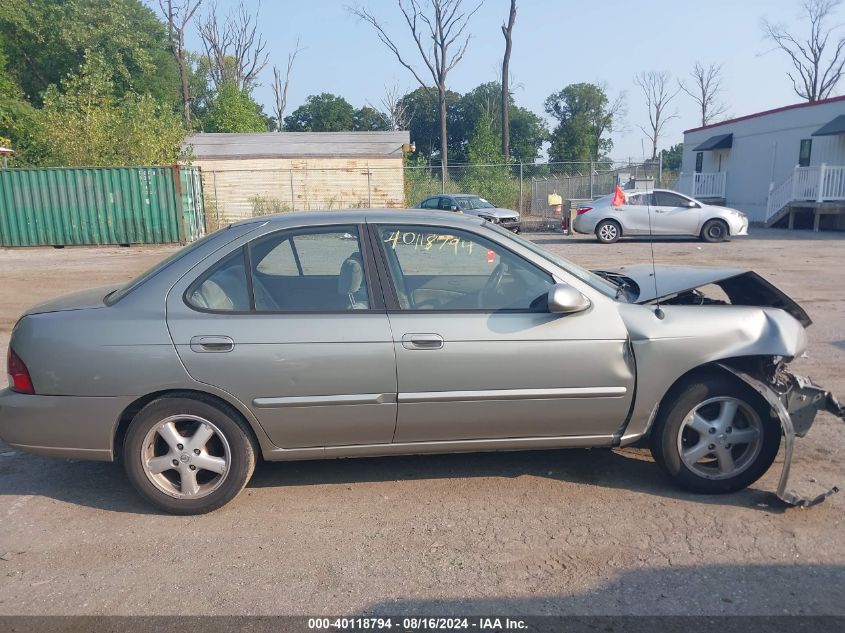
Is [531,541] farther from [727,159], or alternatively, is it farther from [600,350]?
[727,159]

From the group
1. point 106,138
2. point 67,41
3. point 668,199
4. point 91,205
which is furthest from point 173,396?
point 67,41

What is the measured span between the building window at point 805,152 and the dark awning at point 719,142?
16.0 feet

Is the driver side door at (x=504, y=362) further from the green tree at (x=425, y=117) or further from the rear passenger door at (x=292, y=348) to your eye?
the green tree at (x=425, y=117)

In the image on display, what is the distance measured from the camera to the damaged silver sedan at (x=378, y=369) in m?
3.80

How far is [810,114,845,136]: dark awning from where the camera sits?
77.8 feet

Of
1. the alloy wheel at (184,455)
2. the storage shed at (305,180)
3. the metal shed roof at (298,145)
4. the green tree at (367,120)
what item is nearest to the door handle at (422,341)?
the alloy wheel at (184,455)

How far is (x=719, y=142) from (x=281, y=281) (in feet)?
103

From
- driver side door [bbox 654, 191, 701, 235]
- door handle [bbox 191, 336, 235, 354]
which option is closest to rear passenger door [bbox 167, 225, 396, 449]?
door handle [bbox 191, 336, 235, 354]

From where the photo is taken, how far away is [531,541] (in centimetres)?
364

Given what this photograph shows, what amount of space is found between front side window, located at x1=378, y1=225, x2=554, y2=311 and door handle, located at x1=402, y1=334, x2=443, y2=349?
8.1 inches

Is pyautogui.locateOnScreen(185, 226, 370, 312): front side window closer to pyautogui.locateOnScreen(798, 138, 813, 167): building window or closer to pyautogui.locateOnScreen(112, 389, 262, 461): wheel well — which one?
pyautogui.locateOnScreen(112, 389, 262, 461): wheel well

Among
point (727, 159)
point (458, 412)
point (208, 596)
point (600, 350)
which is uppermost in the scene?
point (727, 159)

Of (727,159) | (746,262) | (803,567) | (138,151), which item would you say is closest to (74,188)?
(138,151)

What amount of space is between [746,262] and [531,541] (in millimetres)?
13437
